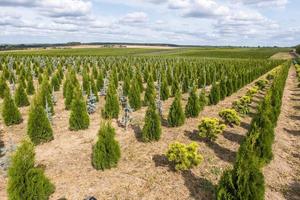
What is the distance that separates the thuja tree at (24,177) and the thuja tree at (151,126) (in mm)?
4766

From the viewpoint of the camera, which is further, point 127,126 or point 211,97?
point 211,97

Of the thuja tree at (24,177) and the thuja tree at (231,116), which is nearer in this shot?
the thuja tree at (24,177)

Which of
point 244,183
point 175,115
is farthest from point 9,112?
point 244,183

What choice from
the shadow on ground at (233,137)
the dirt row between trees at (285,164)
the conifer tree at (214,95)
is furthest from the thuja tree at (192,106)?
the conifer tree at (214,95)

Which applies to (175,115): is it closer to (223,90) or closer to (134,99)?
(134,99)

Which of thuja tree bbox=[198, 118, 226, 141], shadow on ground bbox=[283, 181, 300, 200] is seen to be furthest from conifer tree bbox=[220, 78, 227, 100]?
shadow on ground bbox=[283, 181, 300, 200]

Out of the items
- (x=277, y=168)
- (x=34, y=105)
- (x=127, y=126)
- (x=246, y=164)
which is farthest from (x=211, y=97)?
(x=246, y=164)

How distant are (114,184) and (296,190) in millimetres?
4565

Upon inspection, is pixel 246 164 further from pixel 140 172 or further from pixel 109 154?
pixel 109 154

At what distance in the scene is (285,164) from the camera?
9844 mm

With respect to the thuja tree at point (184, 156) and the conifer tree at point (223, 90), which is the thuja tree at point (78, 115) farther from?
the conifer tree at point (223, 90)

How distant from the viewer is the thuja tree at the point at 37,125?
1104cm

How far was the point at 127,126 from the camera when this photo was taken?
12789mm

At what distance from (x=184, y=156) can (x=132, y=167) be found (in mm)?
1555
